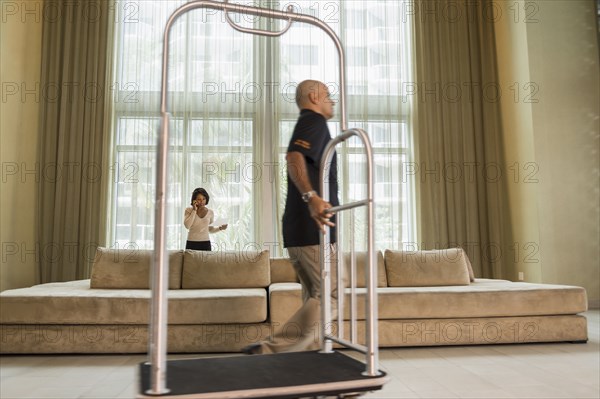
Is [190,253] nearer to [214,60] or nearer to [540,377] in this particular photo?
[540,377]

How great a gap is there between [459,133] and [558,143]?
115 cm

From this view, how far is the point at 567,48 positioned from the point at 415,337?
156 inches

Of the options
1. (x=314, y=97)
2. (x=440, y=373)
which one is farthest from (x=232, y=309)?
(x=314, y=97)

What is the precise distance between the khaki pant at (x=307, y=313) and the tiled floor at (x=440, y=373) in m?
0.43

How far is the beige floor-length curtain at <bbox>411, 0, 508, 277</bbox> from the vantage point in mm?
6031

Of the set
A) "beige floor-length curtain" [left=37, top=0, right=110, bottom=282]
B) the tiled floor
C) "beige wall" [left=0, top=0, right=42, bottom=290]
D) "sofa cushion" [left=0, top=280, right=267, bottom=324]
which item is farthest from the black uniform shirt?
"beige floor-length curtain" [left=37, top=0, right=110, bottom=282]

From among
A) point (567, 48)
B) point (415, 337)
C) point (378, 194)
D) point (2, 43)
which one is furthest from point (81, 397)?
point (567, 48)

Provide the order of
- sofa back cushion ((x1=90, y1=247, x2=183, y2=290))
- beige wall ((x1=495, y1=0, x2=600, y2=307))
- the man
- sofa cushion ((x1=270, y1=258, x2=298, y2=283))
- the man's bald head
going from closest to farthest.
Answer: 1. the man
2. the man's bald head
3. sofa back cushion ((x1=90, y1=247, x2=183, y2=290))
4. sofa cushion ((x1=270, y1=258, x2=298, y2=283))
5. beige wall ((x1=495, y1=0, x2=600, y2=307))

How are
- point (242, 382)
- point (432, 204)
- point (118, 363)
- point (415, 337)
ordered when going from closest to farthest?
point (242, 382) → point (118, 363) → point (415, 337) → point (432, 204)

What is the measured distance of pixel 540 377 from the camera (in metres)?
2.51

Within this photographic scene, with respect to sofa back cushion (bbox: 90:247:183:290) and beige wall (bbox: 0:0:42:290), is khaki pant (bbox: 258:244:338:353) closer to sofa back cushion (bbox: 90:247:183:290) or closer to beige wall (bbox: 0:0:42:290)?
sofa back cushion (bbox: 90:247:183:290)

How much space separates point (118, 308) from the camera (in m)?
3.11

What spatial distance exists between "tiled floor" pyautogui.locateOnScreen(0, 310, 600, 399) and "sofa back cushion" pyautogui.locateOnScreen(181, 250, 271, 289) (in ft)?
2.60

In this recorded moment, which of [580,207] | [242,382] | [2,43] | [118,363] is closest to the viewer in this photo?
[242,382]
